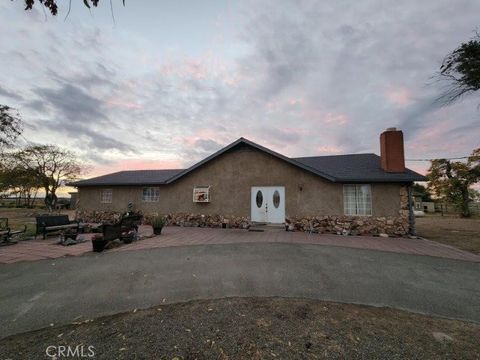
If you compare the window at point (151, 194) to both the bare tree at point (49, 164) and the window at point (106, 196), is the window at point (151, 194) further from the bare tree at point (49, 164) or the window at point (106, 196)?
the bare tree at point (49, 164)

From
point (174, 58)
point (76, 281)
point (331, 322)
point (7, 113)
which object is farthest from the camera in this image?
point (174, 58)

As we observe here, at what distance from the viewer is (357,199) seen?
1123cm

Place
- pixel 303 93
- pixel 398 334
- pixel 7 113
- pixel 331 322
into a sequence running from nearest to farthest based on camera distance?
pixel 398 334
pixel 331 322
pixel 7 113
pixel 303 93

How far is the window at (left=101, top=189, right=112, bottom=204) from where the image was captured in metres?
16.0

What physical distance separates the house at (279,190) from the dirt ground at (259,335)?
8361mm

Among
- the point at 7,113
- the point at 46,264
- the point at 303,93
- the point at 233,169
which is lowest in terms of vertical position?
the point at 46,264

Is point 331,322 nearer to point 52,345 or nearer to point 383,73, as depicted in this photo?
point 52,345

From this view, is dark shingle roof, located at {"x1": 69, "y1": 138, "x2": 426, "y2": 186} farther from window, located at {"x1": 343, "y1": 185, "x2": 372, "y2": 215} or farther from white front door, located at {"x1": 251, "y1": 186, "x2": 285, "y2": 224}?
white front door, located at {"x1": 251, "y1": 186, "x2": 285, "y2": 224}

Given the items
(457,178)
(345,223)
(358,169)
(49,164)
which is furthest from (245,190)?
(49,164)

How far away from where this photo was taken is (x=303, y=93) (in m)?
12.7

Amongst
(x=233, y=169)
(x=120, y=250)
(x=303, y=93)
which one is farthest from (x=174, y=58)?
(x=120, y=250)

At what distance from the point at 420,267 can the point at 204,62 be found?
12.3 metres

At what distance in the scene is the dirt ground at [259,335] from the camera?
2.53 meters

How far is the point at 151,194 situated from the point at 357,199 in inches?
542
